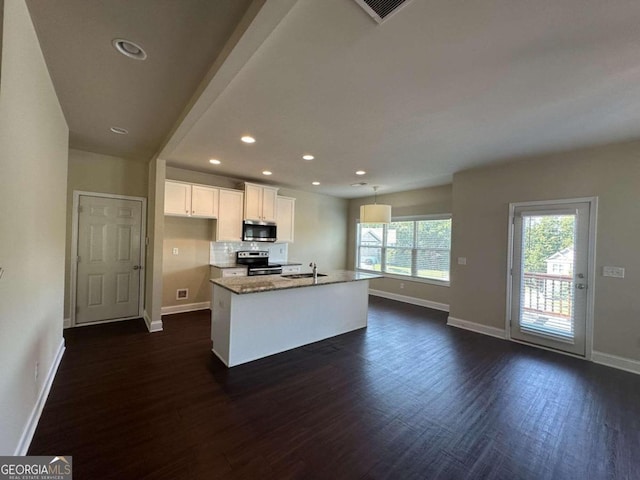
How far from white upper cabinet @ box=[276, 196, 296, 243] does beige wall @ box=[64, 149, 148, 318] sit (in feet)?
8.27

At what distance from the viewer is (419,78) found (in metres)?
2.00

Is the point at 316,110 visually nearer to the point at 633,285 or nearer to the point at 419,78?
the point at 419,78

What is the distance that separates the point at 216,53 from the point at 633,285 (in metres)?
4.92

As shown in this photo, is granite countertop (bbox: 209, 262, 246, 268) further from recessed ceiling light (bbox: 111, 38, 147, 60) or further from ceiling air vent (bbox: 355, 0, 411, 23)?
ceiling air vent (bbox: 355, 0, 411, 23)

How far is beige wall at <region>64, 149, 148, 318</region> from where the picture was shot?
13.0 ft

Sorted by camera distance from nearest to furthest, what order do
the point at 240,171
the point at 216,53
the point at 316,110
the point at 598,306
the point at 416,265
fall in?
the point at 216,53
the point at 316,110
the point at 598,306
the point at 240,171
the point at 416,265

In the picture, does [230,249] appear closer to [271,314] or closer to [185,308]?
[185,308]

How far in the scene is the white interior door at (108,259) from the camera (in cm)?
410

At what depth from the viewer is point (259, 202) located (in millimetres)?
5531

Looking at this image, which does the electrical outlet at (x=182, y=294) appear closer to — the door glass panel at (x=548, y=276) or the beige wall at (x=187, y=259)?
the beige wall at (x=187, y=259)

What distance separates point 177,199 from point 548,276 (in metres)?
5.80

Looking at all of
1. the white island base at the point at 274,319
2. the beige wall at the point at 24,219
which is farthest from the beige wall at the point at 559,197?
the beige wall at the point at 24,219

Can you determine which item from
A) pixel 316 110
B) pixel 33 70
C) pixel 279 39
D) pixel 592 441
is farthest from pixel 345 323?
pixel 33 70

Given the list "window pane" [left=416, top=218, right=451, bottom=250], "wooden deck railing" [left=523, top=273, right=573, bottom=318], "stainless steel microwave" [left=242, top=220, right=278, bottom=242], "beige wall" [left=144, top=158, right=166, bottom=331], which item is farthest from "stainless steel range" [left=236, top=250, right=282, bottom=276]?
"wooden deck railing" [left=523, top=273, right=573, bottom=318]
